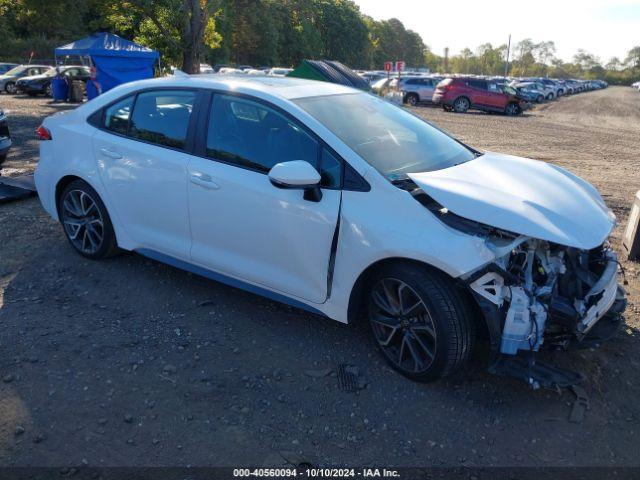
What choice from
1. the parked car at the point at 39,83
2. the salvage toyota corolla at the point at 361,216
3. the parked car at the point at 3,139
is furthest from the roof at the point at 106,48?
the salvage toyota corolla at the point at 361,216

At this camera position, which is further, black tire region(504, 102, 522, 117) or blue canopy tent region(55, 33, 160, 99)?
black tire region(504, 102, 522, 117)

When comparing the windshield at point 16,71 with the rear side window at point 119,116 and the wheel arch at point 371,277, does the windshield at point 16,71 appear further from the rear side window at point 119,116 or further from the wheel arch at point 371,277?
the wheel arch at point 371,277

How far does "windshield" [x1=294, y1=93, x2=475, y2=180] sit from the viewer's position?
3.47m

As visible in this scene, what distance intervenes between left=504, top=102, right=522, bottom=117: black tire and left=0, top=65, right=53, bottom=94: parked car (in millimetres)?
21971

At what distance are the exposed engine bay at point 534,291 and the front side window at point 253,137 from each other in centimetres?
72

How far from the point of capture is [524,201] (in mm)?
3098

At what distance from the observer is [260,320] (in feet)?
12.9

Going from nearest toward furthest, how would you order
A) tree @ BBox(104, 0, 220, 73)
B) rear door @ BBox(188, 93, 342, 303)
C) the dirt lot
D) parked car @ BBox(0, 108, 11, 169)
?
1. the dirt lot
2. rear door @ BBox(188, 93, 342, 303)
3. parked car @ BBox(0, 108, 11, 169)
4. tree @ BBox(104, 0, 220, 73)

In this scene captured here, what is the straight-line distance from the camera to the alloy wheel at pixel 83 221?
15.2 feet

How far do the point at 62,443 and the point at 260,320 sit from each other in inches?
60.8

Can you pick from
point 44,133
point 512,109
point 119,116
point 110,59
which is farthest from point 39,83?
point 119,116

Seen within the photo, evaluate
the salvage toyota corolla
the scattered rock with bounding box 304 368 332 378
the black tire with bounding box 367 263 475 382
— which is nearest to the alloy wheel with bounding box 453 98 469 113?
the salvage toyota corolla

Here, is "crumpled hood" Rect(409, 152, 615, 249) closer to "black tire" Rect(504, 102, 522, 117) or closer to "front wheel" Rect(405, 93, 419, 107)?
"black tire" Rect(504, 102, 522, 117)

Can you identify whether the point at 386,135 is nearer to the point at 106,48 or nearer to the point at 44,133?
the point at 44,133
